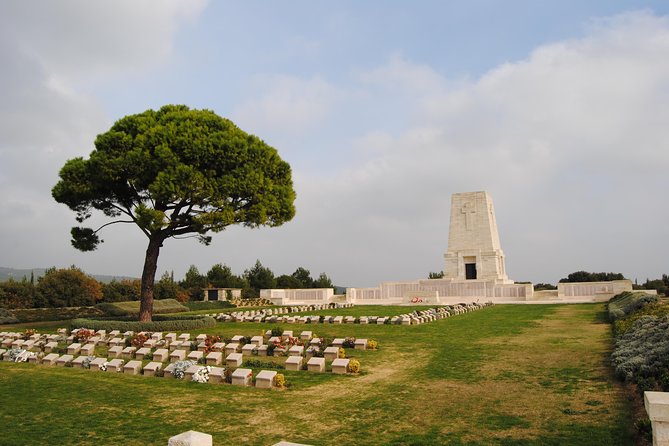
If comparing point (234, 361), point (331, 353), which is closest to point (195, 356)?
point (234, 361)

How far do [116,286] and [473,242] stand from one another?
3226 cm

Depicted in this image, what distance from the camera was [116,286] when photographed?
39.7 meters

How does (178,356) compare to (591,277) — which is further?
(591,277)

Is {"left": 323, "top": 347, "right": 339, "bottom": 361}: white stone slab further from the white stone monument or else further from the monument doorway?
the monument doorway

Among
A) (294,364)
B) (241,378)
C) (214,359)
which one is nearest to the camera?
(241,378)

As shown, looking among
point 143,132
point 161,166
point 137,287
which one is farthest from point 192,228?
point 137,287

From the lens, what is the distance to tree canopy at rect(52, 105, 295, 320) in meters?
20.6

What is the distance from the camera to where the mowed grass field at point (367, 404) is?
7008 millimetres

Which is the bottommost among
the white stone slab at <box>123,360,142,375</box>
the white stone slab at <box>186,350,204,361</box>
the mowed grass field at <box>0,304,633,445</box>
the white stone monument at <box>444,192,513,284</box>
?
the mowed grass field at <box>0,304,633,445</box>

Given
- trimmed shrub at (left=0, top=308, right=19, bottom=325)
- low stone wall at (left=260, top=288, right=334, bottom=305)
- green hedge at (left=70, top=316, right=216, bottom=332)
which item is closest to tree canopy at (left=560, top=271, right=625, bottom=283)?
low stone wall at (left=260, top=288, right=334, bottom=305)

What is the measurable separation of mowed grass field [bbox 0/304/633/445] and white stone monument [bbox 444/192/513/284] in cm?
3170

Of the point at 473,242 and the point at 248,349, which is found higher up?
the point at 473,242

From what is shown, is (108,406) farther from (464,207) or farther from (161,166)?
(464,207)

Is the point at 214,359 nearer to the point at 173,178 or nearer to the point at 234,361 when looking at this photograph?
the point at 234,361
